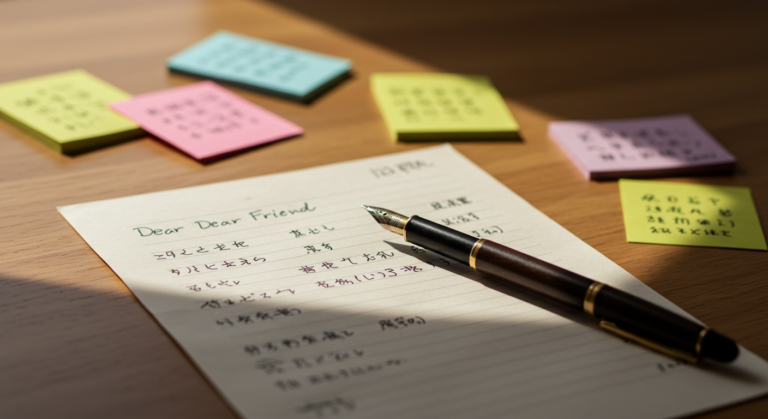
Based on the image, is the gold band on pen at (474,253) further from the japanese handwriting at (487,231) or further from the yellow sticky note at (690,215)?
the yellow sticky note at (690,215)

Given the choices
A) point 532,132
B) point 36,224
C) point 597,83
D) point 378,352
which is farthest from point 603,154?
point 36,224

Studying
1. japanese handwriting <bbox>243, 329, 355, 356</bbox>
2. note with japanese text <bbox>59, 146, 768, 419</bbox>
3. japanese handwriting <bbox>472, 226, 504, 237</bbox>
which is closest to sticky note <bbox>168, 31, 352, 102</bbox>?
note with japanese text <bbox>59, 146, 768, 419</bbox>

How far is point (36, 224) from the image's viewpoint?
1.95 feet

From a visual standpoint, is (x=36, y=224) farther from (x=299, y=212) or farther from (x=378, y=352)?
(x=378, y=352)

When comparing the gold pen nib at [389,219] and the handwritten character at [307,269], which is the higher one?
the gold pen nib at [389,219]

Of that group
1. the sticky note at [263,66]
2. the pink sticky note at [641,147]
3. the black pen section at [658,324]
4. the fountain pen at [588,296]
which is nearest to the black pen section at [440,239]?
the fountain pen at [588,296]

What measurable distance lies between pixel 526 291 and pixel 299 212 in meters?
0.22

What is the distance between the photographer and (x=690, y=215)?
2.21 feet

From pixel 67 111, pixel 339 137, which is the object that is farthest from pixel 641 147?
pixel 67 111

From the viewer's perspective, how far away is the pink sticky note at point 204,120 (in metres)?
0.74

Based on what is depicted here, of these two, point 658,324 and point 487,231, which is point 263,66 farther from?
point 658,324

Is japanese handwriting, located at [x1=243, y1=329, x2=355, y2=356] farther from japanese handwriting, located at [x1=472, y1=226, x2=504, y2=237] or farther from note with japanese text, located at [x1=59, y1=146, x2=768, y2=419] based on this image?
japanese handwriting, located at [x1=472, y1=226, x2=504, y2=237]

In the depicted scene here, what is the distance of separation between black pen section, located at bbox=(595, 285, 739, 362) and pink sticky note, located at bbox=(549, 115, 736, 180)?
0.27 meters

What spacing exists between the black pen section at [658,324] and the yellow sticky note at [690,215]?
0.16 meters
